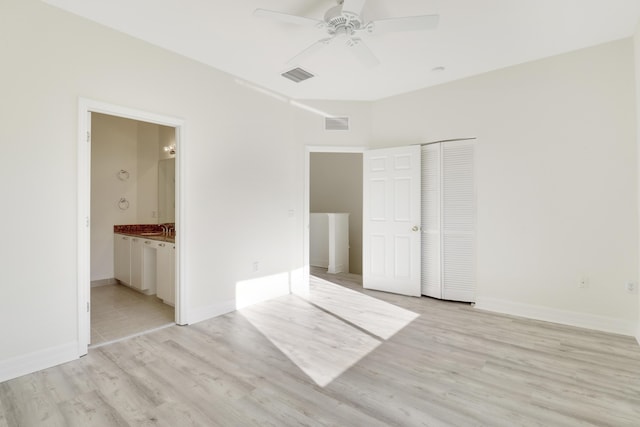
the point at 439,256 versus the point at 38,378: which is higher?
the point at 439,256

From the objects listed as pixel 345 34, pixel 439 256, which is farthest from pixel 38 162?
pixel 439 256

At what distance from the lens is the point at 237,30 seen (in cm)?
300

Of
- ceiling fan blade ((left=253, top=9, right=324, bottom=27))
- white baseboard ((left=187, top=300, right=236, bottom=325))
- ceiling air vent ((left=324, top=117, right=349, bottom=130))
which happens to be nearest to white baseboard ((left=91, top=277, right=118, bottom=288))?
white baseboard ((left=187, top=300, right=236, bottom=325))

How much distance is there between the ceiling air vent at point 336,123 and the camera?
4.91 m

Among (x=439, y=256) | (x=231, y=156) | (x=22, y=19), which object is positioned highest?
(x=22, y=19)

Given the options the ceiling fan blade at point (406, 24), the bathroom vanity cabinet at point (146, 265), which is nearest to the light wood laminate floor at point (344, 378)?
the bathroom vanity cabinet at point (146, 265)

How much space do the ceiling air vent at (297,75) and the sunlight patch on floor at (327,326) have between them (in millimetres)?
2865

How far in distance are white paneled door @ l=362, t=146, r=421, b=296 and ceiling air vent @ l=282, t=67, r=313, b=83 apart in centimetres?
144

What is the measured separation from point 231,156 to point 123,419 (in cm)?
279

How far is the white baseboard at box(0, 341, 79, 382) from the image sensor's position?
7.70ft

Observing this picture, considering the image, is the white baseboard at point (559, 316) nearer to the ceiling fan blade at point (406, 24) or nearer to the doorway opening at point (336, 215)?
the doorway opening at point (336, 215)

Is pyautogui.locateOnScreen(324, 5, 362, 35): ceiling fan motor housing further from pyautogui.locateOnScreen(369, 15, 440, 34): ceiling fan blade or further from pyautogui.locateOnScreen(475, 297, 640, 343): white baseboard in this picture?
pyautogui.locateOnScreen(475, 297, 640, 343): white baseboard

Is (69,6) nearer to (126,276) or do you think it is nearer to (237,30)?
(237,30)

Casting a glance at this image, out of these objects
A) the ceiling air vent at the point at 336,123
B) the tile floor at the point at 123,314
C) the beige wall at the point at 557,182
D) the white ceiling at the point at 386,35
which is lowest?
the tile floor at the point at 123,314
